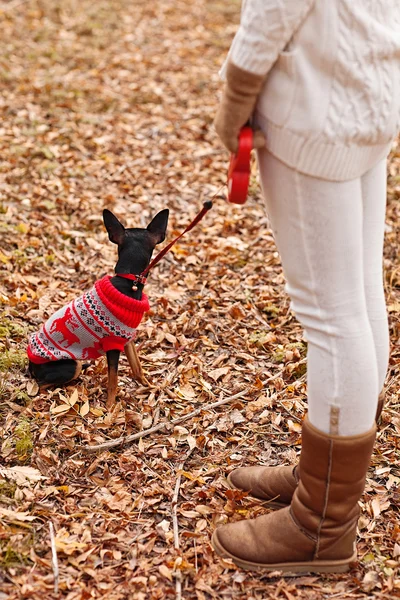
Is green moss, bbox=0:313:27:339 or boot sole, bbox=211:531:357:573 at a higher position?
boot sole, bbox=211:531:357:573

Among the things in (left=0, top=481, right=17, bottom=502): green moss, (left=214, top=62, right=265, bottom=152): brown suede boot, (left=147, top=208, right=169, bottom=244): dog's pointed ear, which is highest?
(left=214, top=62, right=265, bottom=152): brown suede boot

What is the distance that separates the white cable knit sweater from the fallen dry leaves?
5.93 ft

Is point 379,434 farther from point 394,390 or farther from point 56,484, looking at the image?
point 56,484

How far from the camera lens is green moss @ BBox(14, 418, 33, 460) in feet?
11.8

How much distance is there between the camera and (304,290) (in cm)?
240

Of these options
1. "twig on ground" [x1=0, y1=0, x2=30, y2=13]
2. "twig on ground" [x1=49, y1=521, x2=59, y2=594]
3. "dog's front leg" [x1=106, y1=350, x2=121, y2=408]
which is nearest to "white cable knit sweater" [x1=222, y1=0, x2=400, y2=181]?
"twig on ground" [x1=49, y1=521, x2=59, y2=594]

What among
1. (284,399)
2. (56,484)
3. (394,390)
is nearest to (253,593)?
(56,484)

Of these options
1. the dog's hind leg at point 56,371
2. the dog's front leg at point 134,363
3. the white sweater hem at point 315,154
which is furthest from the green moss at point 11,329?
the white sweater hem at point 315,154

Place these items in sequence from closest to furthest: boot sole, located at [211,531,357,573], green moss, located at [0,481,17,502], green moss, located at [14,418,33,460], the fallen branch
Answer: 1. boot sole, located at [211,531,357,573]
2. green moss, located at [0,481,17,502]
3. green moss, located at [14,418,33,460]
4. the fallen branch

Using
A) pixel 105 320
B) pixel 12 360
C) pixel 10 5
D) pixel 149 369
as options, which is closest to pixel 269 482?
pixel 105 320

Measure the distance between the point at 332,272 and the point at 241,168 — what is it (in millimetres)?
486

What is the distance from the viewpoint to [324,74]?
2.15 m

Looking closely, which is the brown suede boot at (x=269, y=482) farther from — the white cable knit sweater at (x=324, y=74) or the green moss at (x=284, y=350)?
the white cable knit sweater at (x=324, y=74)

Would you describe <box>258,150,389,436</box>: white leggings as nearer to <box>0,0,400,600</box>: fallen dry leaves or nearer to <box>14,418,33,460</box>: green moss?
<box>0,0,400,600</box>: fallen dry leaves
